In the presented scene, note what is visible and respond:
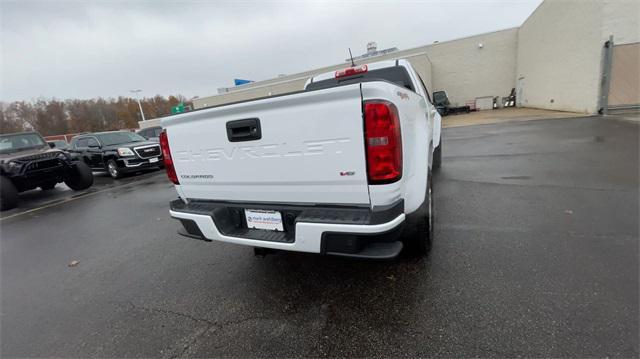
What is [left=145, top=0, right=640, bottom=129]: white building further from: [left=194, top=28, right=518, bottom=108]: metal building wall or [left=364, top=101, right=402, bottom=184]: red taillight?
[left=364, top=101, right=402, bottom=184]: red taillight

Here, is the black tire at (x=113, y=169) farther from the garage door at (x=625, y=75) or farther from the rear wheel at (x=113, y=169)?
the garage door at (x=625, y=75)

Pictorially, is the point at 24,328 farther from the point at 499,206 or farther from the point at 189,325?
the point at 499,206

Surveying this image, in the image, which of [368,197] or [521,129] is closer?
[368,197]

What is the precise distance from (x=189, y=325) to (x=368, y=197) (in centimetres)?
180

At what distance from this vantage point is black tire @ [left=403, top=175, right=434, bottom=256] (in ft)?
7.42

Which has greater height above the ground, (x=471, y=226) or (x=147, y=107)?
(x=147, y=107)

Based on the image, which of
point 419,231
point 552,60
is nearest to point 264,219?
point 419,231

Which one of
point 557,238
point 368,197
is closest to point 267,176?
point 368,197

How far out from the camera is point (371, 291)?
8.23ft

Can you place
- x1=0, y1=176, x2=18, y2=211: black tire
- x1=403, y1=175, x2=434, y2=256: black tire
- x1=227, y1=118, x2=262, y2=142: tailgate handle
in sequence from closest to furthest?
x1=227, y1=118, x2=262, y2=142: tailgate handle → x1=403, y1=175, x2=434, y2=256: black tire → x1=0, y1=176, x2=18, y2=211: black tire

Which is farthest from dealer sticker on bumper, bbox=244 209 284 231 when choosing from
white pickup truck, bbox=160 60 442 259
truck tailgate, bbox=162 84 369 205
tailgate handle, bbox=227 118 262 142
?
tailgate handle, bbox=227 118 262 142

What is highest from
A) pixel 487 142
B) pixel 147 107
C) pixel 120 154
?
pixel 147 107

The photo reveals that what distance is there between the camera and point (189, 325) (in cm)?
235

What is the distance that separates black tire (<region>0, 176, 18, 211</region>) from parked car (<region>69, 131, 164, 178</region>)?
3.19 m
